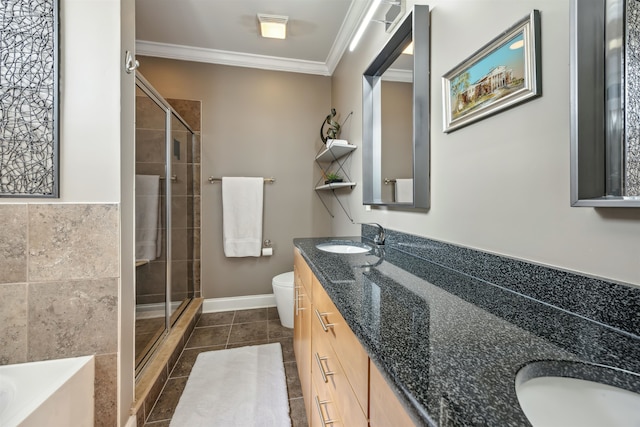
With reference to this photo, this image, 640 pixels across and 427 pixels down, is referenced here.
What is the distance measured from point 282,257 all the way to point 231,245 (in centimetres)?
55

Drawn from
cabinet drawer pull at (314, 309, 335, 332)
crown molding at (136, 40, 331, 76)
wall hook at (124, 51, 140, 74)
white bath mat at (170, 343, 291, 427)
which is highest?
crown molding at (136, 40, 331, 76)

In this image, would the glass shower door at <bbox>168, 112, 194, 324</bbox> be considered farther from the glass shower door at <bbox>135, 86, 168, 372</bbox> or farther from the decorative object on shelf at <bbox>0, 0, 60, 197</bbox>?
the decorative object on shelf at <bbox>0, 0, 60, 197</bbox>

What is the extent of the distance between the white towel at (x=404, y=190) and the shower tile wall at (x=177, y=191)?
1567 mm

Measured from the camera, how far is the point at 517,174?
2.60ft

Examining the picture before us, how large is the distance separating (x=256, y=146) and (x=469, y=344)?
8.52ft

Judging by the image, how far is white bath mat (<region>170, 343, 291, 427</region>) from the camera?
4.33 feet

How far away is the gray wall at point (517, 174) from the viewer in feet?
2.00

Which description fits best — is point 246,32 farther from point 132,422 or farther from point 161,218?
point 132,422

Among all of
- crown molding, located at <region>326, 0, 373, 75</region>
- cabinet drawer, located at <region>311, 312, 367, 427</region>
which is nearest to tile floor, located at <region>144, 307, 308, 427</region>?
cabinet drawer, located at <region>311, 312, 367, 427</region>

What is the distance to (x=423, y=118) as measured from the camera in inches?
47.9

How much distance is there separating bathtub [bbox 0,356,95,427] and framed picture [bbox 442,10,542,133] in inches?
69.4

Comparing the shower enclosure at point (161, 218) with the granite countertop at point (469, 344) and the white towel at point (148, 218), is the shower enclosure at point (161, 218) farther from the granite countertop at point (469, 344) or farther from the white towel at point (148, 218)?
the granite countertop at point (469, 344)

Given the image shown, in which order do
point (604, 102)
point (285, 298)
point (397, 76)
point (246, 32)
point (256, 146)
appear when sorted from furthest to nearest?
1. point (256, 146)
2. point (246, 32)
3. point (285, 298)
4. point (397, 76)
5. point (604, 102)

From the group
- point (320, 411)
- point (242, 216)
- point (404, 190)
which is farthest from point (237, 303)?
point (404, 190)
